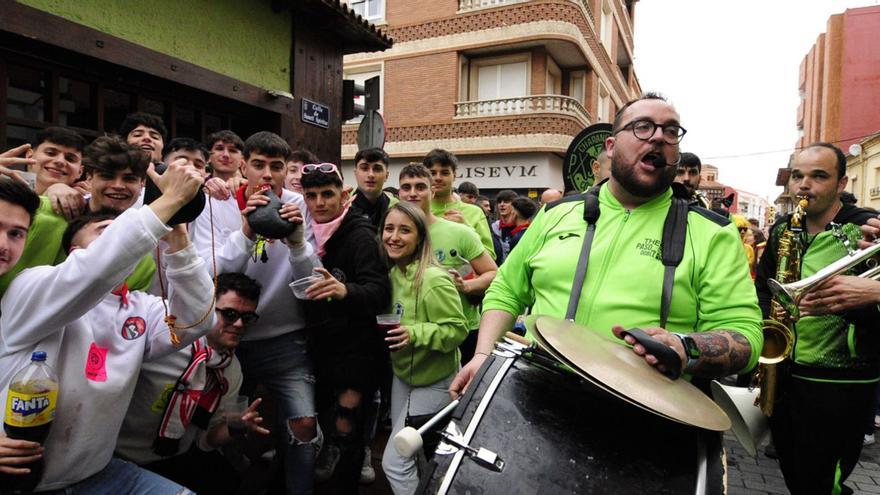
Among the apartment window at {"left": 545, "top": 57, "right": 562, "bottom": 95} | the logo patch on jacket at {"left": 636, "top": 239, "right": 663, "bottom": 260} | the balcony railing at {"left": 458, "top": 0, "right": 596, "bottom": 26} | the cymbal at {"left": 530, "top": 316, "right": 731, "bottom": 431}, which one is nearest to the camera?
the cymbal at {"left": 530, "top": 316, "right": 731, "bottom": 431}

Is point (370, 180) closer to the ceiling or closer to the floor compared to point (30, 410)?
closer to the ceiling

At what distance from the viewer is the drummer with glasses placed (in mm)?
1782

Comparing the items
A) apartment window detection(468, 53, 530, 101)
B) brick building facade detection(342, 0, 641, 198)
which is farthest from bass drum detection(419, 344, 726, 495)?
apartment window detection(468, 53, 530, 101)

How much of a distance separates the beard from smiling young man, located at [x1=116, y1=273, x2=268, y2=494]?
209cm

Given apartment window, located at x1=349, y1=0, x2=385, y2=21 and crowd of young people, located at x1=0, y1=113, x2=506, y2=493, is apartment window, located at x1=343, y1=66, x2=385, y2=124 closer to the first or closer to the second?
apartment window, located at x1=349, y1=0, x2=385, y2=21

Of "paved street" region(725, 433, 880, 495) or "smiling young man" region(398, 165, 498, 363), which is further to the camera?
"paved street" region(725, 433, 880, 495)

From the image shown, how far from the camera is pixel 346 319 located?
10.6ft

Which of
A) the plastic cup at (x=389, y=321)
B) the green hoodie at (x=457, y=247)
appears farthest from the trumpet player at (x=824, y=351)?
the plastic cup at (x=389, y=321)

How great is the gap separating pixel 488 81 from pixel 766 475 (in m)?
15.7

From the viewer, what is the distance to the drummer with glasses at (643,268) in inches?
Result: 70.2

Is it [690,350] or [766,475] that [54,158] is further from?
[766,475]

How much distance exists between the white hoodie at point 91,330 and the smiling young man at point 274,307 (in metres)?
0.79

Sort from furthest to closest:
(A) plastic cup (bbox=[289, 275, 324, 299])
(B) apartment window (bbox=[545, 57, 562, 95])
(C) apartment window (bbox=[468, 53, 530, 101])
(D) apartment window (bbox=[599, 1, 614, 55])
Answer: (D) apartment window (bbox=[599, 1, 614, 55]) < (B) apartment window (bbox=[545, 57, 562, 95]) < (C) apartment window (bbox=[468, 53, 530, 101]) < (A) plastic cup (bbox=[289, 275, 324, 299])

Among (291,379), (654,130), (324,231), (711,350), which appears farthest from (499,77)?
(711,350)
